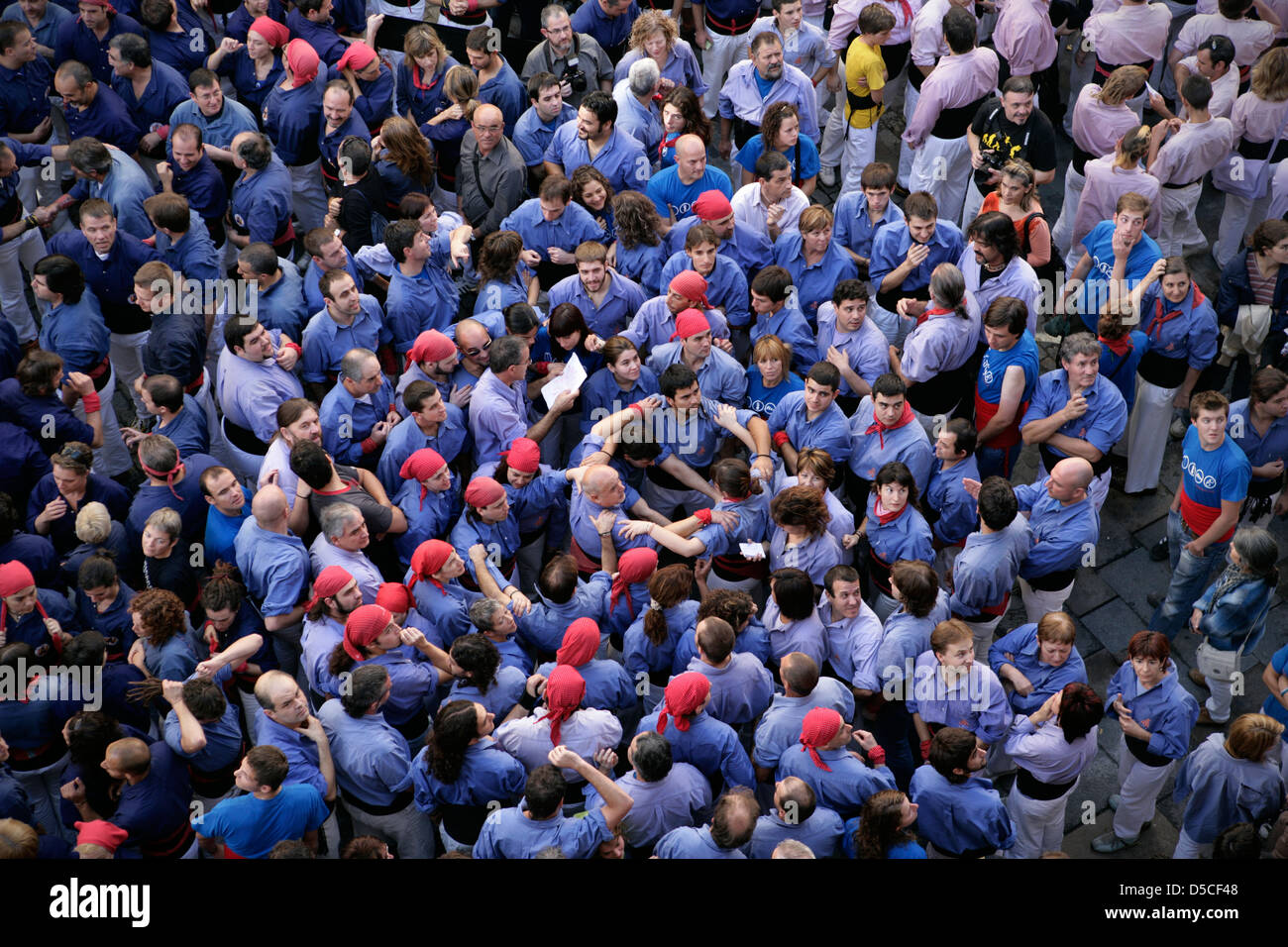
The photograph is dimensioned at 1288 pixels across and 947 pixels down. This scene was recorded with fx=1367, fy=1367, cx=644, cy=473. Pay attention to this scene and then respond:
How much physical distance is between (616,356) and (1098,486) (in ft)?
11.1

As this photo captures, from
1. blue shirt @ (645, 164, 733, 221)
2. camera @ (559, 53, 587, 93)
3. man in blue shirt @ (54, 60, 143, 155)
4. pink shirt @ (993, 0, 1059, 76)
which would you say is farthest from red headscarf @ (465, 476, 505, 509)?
pink shirt @ (993, 0, 1059, 76)

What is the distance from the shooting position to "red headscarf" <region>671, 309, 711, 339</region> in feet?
29.1

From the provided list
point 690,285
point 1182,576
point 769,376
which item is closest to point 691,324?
point 690,285

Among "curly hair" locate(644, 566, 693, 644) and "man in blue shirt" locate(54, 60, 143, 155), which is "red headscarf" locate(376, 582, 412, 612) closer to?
"curly hair" locate(644, 566, 693, 644)

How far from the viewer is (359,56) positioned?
11109mm

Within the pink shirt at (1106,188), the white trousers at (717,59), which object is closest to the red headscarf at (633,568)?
the pink shirt at (1106,188)

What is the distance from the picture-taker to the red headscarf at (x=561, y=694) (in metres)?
7.11

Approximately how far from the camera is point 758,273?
9344 millimetres

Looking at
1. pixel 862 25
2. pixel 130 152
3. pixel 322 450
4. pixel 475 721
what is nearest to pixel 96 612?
pixel 322 450

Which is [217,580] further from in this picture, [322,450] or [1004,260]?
[1004,260]

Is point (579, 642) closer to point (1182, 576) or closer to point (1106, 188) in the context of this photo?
point (1182, 576)

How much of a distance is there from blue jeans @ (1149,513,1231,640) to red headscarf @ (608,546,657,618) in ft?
11.5

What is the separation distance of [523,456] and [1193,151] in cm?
611

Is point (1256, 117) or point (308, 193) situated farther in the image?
point (308, 193)
